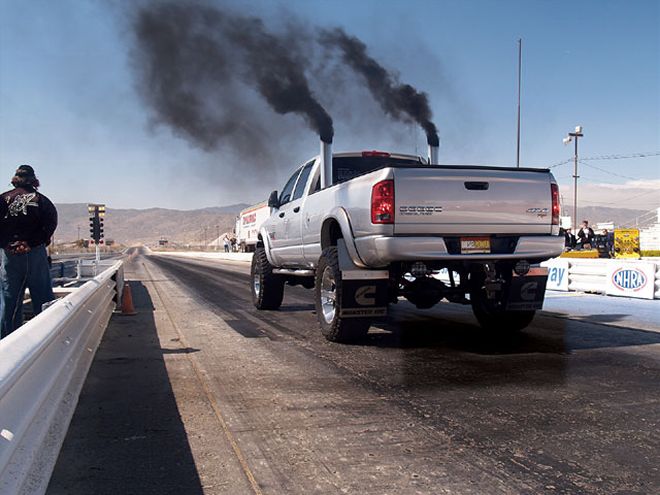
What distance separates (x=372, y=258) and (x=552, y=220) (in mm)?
2078

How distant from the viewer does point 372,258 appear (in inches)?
234

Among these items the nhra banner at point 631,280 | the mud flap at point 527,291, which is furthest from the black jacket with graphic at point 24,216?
the nhra banner at point 631,280

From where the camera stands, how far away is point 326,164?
7734 mm

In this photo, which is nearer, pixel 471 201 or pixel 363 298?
pixel 471 201

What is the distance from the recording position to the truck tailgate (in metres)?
5.76

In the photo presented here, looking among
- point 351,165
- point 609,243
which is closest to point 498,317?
point 351,165

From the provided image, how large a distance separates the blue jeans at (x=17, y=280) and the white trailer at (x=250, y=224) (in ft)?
114

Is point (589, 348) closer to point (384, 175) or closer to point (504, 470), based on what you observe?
point (384, 175)

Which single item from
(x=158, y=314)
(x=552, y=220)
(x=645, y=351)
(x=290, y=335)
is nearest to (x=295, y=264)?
(x=290, y=335)

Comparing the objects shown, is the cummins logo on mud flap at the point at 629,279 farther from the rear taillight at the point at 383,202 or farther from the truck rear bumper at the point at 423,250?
the rear taillight at the point at 383,202

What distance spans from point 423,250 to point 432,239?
0.16 metres

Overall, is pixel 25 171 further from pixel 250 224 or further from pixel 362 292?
pixel 250 224

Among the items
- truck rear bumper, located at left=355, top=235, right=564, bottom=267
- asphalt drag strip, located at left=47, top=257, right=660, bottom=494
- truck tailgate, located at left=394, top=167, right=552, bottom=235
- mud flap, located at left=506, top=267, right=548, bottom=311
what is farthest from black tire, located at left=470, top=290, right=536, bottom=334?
truck tailgate, located at left=394, top=167, right=552, bottom=235

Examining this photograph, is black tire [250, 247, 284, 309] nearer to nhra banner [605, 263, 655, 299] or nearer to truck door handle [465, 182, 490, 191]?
truck door handle [465, 182, 490, 191]
